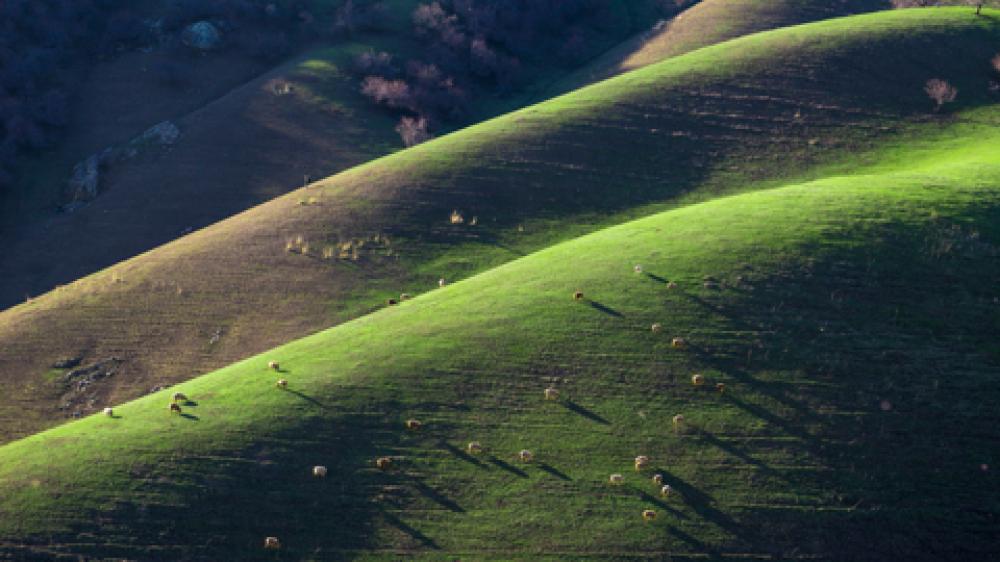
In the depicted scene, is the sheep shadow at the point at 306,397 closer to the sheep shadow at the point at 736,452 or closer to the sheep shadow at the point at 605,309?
the sheep shadow at the point at 605,309

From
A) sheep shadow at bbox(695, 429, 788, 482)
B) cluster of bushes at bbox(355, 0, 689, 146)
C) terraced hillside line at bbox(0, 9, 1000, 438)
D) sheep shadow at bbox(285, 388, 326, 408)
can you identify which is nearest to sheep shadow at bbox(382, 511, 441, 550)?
sheep shadow at bbox(285, 388, 326, 408)

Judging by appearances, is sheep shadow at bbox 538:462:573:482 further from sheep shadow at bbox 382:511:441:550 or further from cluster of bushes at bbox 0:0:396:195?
cluster of bushes at bbox 0:0:396:195

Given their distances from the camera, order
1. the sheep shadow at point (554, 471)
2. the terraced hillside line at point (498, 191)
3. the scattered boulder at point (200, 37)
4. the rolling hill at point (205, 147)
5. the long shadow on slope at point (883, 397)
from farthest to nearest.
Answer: the scattered boulder at point (200, 37), the rolling hill at point (205, 147), the terraced hillside line at point (498, 191), the sheep shadow at point (554, 471), the long shadow on slope at point (883, 397)

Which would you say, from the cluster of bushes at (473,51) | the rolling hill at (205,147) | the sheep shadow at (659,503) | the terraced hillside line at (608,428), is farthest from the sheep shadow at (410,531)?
the cluster of bushes at (473,51)

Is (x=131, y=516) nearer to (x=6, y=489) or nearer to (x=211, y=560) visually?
(x=211, y=560)

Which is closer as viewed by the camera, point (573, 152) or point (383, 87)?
point (573, 152)

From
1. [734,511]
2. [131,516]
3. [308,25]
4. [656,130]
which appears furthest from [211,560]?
[308,25]

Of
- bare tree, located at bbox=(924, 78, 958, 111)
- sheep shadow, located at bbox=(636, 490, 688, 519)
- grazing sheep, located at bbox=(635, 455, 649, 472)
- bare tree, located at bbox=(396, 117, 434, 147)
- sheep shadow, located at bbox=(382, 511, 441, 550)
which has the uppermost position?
bare tree, located at bbox=(924, 78, 958, 111)
